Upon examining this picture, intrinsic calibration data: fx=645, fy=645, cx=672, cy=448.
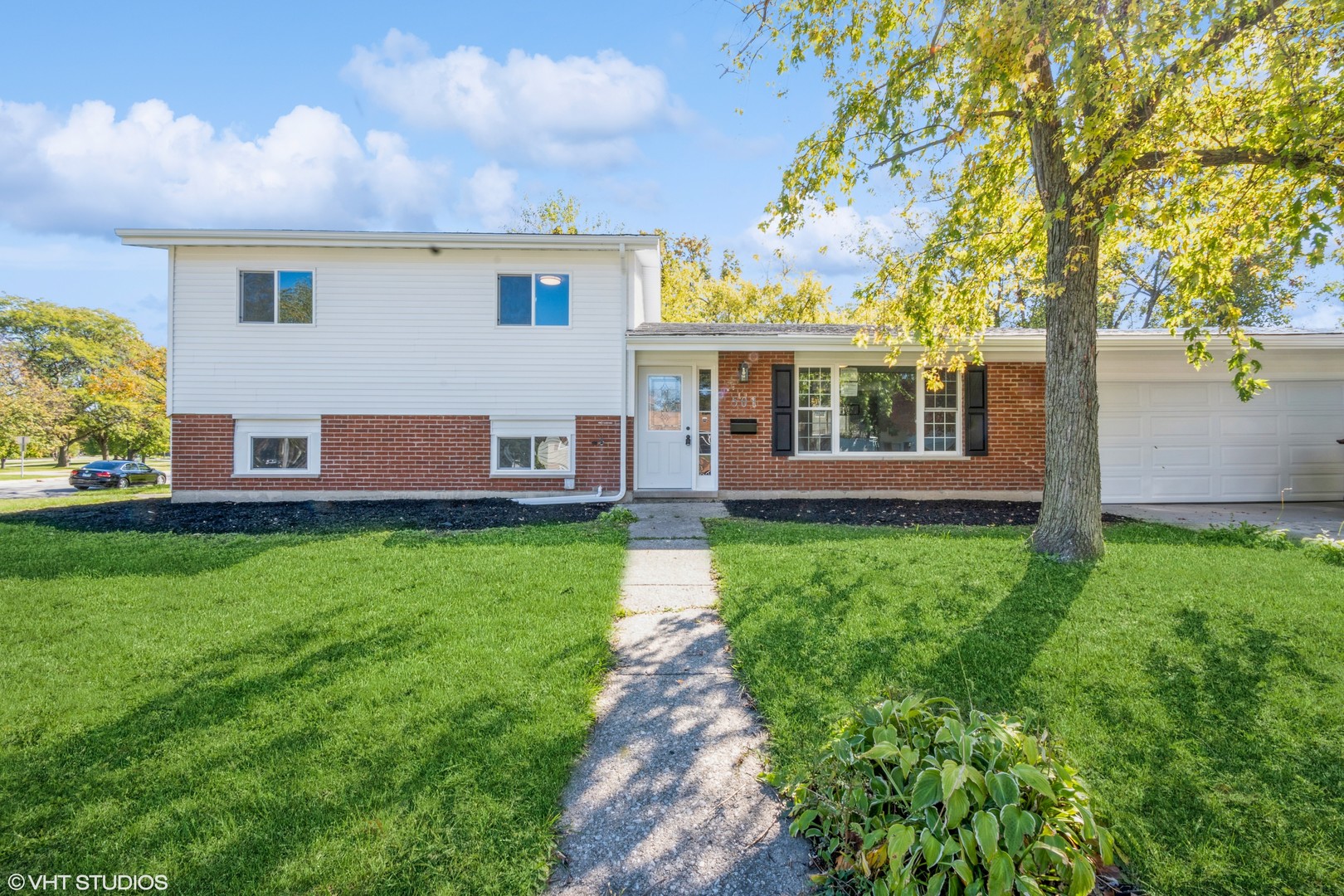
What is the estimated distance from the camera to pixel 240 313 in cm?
1034

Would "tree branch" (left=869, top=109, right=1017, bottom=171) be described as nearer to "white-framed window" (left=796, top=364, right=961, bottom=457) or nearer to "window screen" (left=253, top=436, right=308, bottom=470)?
"white-framed window" (left=796, top=364, right=961, bottom=457)

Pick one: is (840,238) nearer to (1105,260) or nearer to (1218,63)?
(1105,260)

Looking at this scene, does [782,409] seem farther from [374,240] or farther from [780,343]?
[374,240]

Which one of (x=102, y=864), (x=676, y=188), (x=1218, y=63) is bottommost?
(x=102, y=864)


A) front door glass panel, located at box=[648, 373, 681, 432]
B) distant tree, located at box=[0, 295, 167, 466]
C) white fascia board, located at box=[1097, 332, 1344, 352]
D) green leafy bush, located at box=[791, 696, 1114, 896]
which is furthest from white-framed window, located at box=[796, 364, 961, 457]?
distant tree, located at box=[0, 295, 167, 466]

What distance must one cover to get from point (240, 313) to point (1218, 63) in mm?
12323

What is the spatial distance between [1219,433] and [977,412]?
3965mm

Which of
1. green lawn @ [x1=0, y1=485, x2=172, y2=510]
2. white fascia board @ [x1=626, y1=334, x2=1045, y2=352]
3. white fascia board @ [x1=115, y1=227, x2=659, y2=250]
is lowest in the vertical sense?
green lawn @ [x1=0, y1=485, x2=172, y2=510]

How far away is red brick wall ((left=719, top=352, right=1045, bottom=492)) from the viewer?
10656mm

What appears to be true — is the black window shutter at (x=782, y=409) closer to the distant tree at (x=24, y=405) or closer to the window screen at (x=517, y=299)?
the window screen at (x=517, y=299)

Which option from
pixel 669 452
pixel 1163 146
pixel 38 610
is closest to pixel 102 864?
pixel 38 610

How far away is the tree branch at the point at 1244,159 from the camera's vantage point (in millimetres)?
4180

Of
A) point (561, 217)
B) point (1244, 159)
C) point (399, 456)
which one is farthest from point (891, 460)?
point (561, 217)

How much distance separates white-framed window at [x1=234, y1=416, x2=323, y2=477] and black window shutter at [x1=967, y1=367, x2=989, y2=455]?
10568 millimetres
